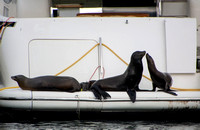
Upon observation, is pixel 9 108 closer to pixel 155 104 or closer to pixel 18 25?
pixel 18 25

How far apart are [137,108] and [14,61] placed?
2.58m

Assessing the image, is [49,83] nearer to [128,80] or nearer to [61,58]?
[61,58]

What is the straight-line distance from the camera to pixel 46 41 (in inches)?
329

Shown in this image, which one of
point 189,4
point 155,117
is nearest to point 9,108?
point 155,117

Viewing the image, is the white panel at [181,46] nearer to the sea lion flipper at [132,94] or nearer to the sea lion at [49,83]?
the sea lion flipper at [132,94]

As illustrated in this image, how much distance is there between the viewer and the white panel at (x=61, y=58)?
327 inches

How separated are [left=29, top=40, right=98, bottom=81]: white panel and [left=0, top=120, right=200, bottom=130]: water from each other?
1185 millimetres

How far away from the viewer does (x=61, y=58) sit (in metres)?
8.34

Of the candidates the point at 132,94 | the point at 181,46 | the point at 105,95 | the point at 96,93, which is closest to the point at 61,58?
the point at 96,93

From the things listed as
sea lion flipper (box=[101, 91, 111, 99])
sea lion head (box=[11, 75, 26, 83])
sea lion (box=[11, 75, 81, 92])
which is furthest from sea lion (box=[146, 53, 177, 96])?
sea lion head (box=[11, 75, 26, 83])

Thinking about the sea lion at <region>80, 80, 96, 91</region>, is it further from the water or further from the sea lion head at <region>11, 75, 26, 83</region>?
the sea lion head at <region>11, 75, 26, 83</region>

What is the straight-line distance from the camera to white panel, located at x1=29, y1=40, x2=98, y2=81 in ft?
27.2

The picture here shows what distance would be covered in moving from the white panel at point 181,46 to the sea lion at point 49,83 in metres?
2.02

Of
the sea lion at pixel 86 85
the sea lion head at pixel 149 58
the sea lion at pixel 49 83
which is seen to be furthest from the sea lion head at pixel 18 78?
the sea lion head at pixel 149 58
